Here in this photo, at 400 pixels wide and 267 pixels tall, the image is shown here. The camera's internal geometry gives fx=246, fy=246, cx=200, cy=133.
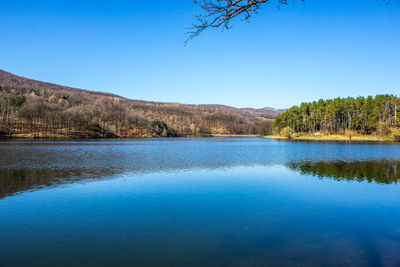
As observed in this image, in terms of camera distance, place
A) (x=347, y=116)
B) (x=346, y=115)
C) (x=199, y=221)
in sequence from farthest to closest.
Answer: (x=347, y=116), (x=346, y=115), (x=199, y=221)

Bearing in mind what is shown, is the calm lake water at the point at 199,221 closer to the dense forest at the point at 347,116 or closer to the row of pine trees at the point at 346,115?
the dense forest at the point at 347,116

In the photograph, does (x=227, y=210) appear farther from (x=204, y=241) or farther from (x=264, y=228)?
(x=204, y=241)

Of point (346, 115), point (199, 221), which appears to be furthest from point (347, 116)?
point (199, 221)

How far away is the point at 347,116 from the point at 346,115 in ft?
6.20

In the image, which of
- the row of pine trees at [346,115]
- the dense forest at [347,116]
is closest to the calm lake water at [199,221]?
the dense forest at [347,116]

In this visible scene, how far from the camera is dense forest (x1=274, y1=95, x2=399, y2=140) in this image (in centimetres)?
7169

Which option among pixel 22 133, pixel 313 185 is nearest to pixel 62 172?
pixel 313 185

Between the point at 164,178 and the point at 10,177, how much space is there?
404 inches

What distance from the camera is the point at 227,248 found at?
21.3 ft

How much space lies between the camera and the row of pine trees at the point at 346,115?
72.3 m

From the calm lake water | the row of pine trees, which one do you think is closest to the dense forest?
the row of pine trees

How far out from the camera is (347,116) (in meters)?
84.9

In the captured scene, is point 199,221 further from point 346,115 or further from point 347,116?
point 347,116

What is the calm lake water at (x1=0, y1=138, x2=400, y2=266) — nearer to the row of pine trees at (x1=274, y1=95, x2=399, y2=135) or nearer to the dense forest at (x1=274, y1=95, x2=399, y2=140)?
the dense forest at (x1=274, y1=95, x2=399, y2=140)
